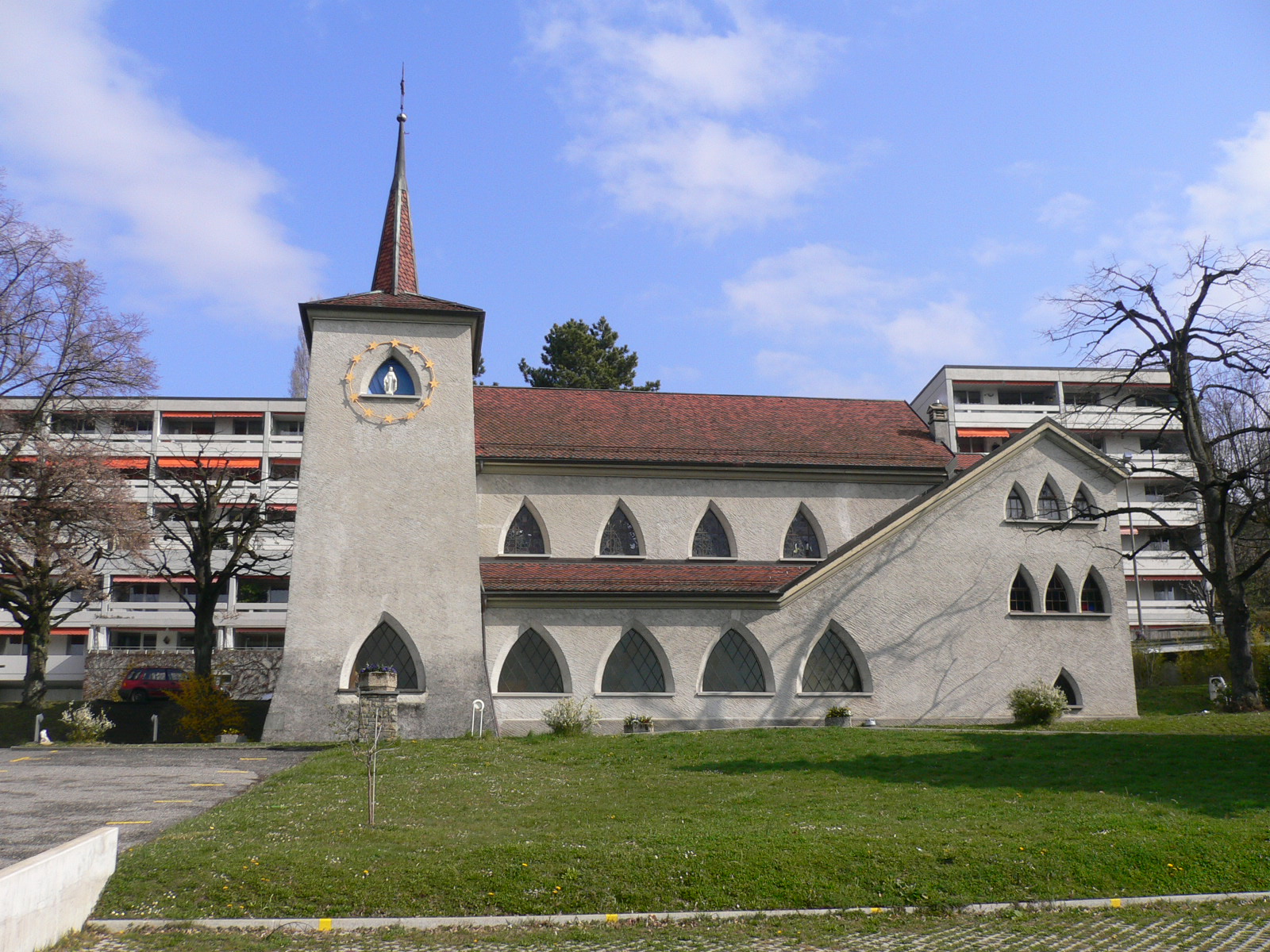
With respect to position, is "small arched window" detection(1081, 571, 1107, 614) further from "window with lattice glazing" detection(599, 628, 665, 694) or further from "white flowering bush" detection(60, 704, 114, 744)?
"white flowering bush" detection(60, 704, 114, 744)

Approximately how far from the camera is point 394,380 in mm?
27328

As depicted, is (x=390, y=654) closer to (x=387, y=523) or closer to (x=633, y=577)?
(x=387, y=523)

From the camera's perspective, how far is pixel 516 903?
10039mm

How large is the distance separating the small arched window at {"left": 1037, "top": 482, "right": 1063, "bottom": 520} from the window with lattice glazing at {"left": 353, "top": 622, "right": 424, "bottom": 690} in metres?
17.4

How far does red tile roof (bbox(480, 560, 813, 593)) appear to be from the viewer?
26.0 m

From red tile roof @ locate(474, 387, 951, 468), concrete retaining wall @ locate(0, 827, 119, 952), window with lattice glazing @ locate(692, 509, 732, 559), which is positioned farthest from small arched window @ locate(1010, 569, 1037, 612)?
concrete retaining wall @ locate(0, 827, 119, 952)

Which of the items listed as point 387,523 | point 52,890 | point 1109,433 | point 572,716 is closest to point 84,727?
point 387,523

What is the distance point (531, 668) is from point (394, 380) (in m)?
8.36

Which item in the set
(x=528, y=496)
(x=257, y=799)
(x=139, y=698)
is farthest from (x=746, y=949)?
(x=139, y=698)

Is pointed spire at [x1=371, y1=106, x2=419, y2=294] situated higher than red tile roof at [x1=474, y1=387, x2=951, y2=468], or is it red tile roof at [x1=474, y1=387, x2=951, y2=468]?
pointed spire at [x1=371, y1=106, x2=419, y2=294]

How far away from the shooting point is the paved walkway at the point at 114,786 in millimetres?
12695

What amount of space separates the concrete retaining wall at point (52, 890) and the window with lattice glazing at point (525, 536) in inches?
717

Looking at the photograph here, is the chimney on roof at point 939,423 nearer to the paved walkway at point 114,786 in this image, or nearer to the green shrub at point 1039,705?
the green shrub at point 1039,705

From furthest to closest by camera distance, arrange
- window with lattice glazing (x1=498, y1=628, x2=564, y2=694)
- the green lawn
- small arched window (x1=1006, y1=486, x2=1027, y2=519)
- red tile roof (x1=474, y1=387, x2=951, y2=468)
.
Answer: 1. red tile roof (x1=474, y1=387, x2=951, y2=468)
2. small arched window (x1=1006, y1=486, x2=1027, y2=519)
3. window with lattice glazing (x1=498, y1=628, x2=564, y2=694)
4. the green lawn
